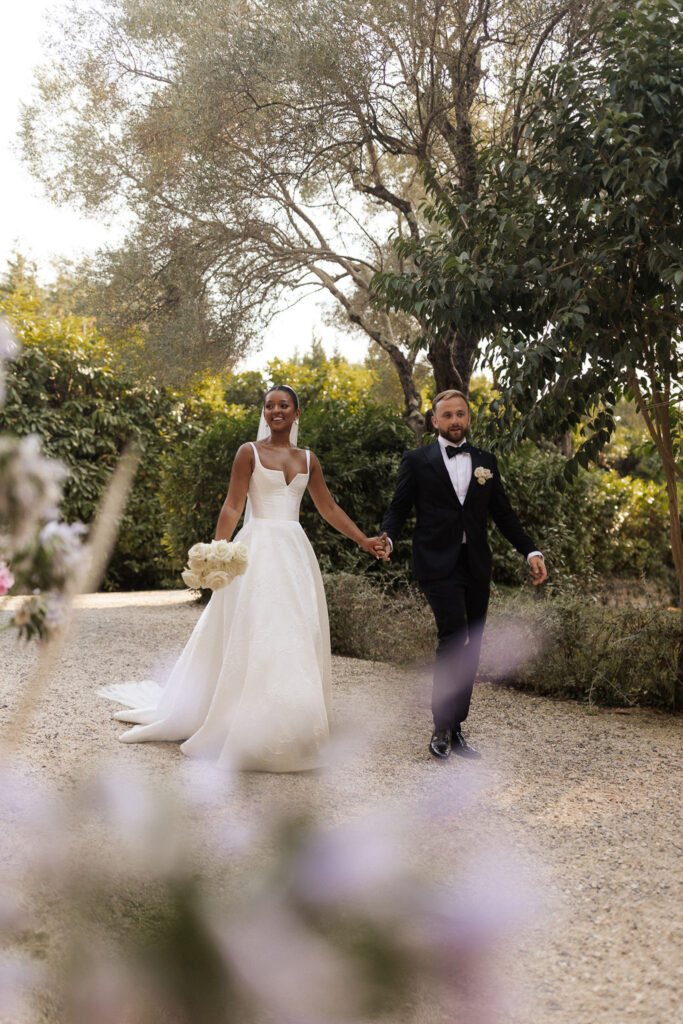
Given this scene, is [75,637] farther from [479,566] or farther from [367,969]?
[367,969]

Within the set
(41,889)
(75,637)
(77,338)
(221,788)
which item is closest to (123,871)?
(41,889)

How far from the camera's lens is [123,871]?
3.02 metres

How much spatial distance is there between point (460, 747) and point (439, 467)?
1.53 meters

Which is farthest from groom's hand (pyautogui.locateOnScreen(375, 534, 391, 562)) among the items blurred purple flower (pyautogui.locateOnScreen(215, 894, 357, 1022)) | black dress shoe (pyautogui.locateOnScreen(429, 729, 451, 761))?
blurred purple flower (pyautogui.locateOnScreen(215, 894, 357, 1022))

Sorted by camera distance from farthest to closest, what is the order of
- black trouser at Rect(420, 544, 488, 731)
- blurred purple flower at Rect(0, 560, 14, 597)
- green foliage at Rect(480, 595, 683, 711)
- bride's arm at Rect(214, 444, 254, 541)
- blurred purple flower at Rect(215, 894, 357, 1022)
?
→ green foliage at Rect(480, 595, 683, 711) → bride's arm at Rect(214, 444, 254, 541) → black trouser at Rect(420, 544, 488, 731) → blurred purple flower at Rect(215, 894, 357, 1022) → blurred purple flower at Rect(0, 560, 14, 597)

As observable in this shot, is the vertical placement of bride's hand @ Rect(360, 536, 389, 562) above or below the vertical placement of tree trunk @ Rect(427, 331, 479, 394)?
below

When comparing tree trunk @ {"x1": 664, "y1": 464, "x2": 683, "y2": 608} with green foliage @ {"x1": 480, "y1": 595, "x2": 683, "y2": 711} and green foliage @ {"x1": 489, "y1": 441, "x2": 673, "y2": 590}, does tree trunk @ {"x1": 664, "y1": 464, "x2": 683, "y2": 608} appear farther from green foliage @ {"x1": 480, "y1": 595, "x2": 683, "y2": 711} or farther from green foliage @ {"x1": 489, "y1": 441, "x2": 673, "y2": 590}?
green foliage @ {"x1": 489, "y1": 441, "x2": 673, "y2": 590}

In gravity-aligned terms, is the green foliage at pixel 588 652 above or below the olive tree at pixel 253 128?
below

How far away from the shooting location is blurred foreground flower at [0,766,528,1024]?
2.29m

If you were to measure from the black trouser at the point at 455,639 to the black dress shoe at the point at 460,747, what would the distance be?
6 cm

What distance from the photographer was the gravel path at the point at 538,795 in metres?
2.46

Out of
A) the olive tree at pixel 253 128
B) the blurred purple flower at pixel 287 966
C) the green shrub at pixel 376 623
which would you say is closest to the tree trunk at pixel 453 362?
the olive tree at pixel 253 128

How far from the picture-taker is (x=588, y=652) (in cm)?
640

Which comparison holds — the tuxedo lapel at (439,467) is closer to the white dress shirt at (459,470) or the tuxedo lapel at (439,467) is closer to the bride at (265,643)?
the white dress shirt at (459,470)
